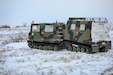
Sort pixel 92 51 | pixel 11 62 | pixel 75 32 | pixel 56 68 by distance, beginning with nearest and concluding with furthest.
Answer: pixel 56 68
pixel 11 62
pixel 92 51
pixel 75 32

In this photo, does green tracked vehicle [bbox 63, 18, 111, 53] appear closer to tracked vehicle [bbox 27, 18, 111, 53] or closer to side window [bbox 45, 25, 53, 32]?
tracked vehicle [bbox 27, 18, 111, 53]

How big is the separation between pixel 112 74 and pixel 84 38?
9024mm

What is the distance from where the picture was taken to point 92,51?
2184 cm

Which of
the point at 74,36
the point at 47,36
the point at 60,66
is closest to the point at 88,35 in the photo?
the point at 74,36

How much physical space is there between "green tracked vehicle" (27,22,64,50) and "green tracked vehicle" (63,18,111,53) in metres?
0.96

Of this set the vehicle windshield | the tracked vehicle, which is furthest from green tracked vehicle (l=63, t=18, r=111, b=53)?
the vehicle windshield

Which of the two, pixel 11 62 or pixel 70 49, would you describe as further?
pixel 70 49

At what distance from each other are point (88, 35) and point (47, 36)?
4.76 meters

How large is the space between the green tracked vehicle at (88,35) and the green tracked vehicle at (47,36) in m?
0.96

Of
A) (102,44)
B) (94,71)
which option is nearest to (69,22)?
(102,44)

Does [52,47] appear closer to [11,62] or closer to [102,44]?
[102,44]

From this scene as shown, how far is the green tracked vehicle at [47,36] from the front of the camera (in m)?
24.8

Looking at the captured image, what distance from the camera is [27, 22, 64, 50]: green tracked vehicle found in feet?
81.4

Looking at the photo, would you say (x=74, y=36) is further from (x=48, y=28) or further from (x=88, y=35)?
(x=48, y=28)
